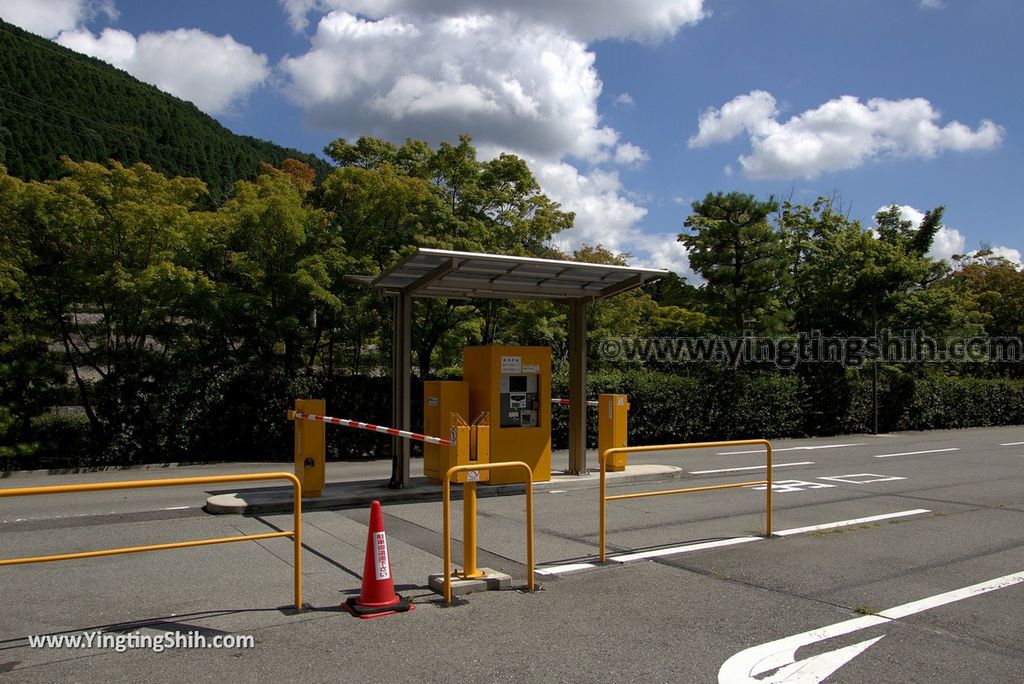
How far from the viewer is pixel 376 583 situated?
5.67 metres

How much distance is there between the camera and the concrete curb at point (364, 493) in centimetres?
1012

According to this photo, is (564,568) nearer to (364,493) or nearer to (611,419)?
(364,493)

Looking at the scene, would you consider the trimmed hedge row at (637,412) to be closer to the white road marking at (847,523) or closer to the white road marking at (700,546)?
the white road marking at (847,523)

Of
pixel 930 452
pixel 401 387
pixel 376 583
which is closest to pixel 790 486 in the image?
pixel 401 387

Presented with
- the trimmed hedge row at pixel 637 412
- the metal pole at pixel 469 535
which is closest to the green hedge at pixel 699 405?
the trimmed hedge row at pixel 637 412

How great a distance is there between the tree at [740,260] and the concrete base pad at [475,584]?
2052 centimetres

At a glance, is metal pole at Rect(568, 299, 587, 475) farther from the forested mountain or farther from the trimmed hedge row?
the forested mountain

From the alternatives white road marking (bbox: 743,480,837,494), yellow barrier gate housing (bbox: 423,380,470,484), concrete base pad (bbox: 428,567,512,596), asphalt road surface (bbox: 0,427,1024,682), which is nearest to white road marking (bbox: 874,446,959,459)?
white road marking (bbox: 743,480,837,494)

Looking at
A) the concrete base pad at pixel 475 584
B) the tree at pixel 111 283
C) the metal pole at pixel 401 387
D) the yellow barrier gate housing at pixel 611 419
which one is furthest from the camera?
the tree at pixel 111 283

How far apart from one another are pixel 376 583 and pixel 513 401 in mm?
6443

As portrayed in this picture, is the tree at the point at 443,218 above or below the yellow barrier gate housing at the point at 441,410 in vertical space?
above

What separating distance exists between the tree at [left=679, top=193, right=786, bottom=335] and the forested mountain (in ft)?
154

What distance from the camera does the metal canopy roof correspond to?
10.3 metres

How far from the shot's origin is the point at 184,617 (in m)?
5.57
